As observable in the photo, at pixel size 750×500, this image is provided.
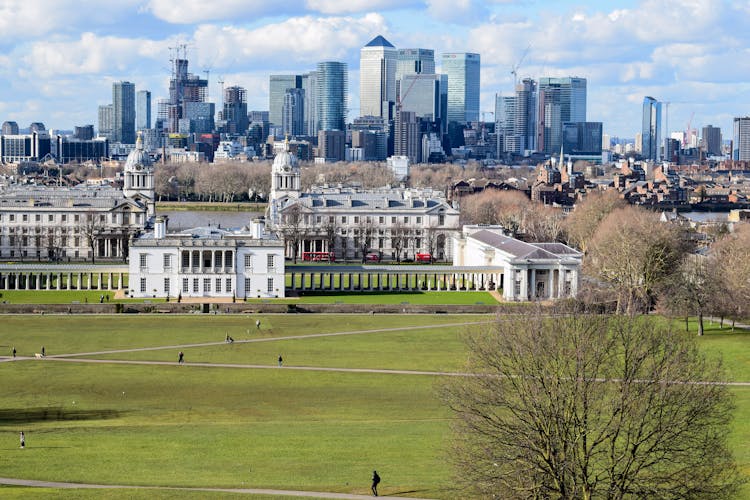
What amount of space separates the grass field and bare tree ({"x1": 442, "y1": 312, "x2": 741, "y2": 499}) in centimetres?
358

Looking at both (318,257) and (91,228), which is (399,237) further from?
(91,228)

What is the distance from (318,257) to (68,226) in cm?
2236

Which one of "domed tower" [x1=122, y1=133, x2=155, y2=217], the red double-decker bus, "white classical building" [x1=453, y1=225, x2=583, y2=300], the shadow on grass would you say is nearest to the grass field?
the shadow on grass

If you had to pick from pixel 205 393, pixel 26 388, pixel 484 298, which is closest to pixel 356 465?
pixel 205 393

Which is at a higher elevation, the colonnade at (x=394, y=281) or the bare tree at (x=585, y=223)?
the bare tree at (x=585, y=223)

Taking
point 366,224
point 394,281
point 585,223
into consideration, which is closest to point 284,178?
point 366,224

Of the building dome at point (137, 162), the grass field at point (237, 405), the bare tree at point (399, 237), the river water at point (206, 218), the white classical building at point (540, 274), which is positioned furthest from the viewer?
the river water at point (206, 218)

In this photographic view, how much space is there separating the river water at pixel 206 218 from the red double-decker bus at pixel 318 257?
29.0 m

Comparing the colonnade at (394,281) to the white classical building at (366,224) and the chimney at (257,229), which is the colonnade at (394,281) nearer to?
the chimney at (257,229)

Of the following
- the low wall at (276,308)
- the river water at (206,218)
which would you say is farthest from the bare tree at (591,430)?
the river water at (206,218)

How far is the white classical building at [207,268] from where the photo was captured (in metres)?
92.5

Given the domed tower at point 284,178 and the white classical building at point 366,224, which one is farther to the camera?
the domed tower at point 284,178

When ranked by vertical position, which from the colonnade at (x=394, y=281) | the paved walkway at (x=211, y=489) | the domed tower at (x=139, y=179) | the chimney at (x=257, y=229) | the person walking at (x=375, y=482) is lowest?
the colonnade at (x=394, y=281)

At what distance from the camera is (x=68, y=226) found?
123 m
